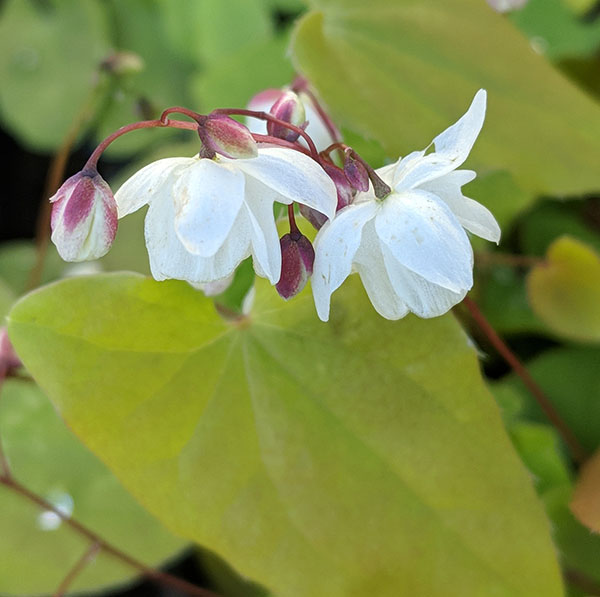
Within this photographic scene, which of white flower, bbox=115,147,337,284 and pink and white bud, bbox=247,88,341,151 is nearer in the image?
white flower, bbox=115,147,337,284

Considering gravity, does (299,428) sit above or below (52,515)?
above

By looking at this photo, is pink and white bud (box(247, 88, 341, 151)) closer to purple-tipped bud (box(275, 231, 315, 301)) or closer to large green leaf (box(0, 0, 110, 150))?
purple-tipped bud (box(275, 231, 315, 301))

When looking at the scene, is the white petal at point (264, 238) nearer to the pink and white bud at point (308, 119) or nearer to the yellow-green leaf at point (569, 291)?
the pink and white bud at point (308, 119)

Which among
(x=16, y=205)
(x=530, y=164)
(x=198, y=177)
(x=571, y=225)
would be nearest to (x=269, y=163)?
(x=198, y=177)

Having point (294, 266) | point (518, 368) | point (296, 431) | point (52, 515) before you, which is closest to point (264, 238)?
point (294, 266)

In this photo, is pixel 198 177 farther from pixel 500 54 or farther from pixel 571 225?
pixel 571 225

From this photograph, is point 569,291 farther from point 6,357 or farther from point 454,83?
point 6,357

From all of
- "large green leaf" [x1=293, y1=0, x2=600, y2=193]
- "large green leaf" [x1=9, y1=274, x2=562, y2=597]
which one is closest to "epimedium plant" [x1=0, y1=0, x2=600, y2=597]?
"large green leaf" [x1=9, y1=274, x2=562, y2=597]
